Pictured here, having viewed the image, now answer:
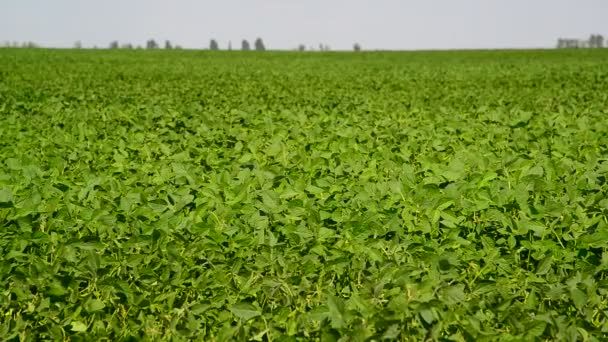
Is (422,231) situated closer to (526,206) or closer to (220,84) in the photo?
(526,206)

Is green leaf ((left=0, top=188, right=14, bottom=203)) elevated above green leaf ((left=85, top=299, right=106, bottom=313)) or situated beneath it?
elevated above

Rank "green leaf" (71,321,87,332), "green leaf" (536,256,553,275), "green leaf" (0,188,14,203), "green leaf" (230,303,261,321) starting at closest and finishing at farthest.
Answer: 1. "green leaf" (230,303,261,321)
2. "green leaf" (71,321,87,332)
3. "green leaf" (536,256,553,275)
4. "green leaf" (0,188,14,203)

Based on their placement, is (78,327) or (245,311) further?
(78,327)

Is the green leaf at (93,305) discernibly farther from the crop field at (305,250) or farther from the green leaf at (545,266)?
the green leaf at (545,266)

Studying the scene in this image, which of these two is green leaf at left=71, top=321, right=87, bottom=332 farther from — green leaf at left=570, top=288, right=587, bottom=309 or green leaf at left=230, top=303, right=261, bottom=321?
green leaf at left=570, top=288, right=587, bottom=309

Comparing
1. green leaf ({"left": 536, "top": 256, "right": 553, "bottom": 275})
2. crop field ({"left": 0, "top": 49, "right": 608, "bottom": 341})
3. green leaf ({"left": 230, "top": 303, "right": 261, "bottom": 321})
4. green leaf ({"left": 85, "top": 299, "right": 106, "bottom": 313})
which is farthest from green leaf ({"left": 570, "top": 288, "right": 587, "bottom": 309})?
green leaf ({"left": 85, "top": 299, "right": 106, "bottom": 313})

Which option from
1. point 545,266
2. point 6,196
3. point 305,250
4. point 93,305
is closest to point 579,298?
point 545,266

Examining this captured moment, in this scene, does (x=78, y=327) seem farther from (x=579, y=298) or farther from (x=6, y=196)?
(x=579, y=298)

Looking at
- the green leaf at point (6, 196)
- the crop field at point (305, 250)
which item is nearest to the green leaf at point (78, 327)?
the crop field at point (305, 250)

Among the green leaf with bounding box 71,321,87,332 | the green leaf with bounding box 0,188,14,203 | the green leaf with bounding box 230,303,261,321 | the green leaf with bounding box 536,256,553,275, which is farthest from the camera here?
the green leaf with bounding box 0,188,14,203

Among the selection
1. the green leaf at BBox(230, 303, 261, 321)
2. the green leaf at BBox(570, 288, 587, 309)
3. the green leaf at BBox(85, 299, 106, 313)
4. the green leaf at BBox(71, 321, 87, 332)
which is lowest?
the green leaf at BBox(71, 321, 87, 332)

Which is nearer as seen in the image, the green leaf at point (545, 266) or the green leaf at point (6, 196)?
the green leaf at point (545, 266)

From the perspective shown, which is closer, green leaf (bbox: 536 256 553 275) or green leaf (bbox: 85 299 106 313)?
green leaf (bbox: 85 299 106 313)

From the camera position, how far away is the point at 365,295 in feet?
7.80
